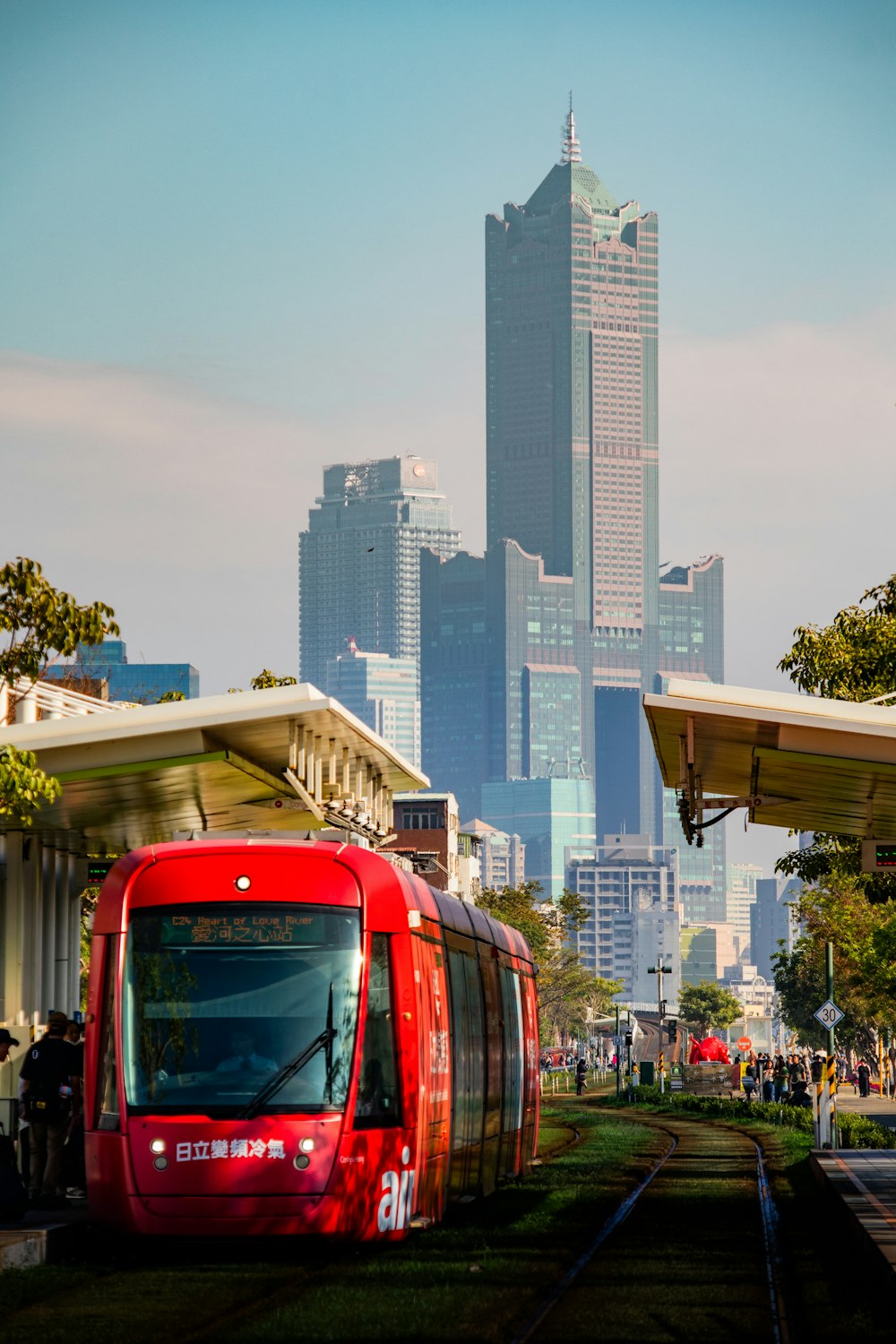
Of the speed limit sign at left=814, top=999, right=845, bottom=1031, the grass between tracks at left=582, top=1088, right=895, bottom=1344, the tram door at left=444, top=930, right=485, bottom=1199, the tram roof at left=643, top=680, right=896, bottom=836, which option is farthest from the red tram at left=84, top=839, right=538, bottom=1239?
the speed limit sign at left=814, top=999, right=845, bottom=1031

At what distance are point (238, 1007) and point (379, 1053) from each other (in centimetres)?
110

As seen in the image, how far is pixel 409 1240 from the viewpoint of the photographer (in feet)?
52.7

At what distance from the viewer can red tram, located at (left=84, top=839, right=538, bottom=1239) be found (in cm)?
1427

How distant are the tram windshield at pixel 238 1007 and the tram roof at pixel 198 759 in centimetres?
264

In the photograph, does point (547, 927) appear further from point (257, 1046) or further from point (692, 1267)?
point (257, 1046)

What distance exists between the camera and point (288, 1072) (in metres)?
14.6

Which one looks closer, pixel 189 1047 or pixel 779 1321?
pixel 779 1321

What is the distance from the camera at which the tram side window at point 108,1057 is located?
14.6 metres

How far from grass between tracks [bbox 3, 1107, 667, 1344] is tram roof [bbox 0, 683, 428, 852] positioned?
4.29 meters

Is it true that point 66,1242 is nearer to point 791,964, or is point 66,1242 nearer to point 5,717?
point 5,717

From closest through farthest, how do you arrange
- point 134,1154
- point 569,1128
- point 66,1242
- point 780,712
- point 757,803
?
point 134,1154 → point 66,1242 → point 780,712 → point 757,803 → point 569,1128

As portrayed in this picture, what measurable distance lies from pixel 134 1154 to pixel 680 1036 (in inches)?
4084

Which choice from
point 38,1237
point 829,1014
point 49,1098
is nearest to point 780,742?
point 49,1098

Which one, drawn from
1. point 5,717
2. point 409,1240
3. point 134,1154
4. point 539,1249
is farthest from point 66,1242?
point 5,717
